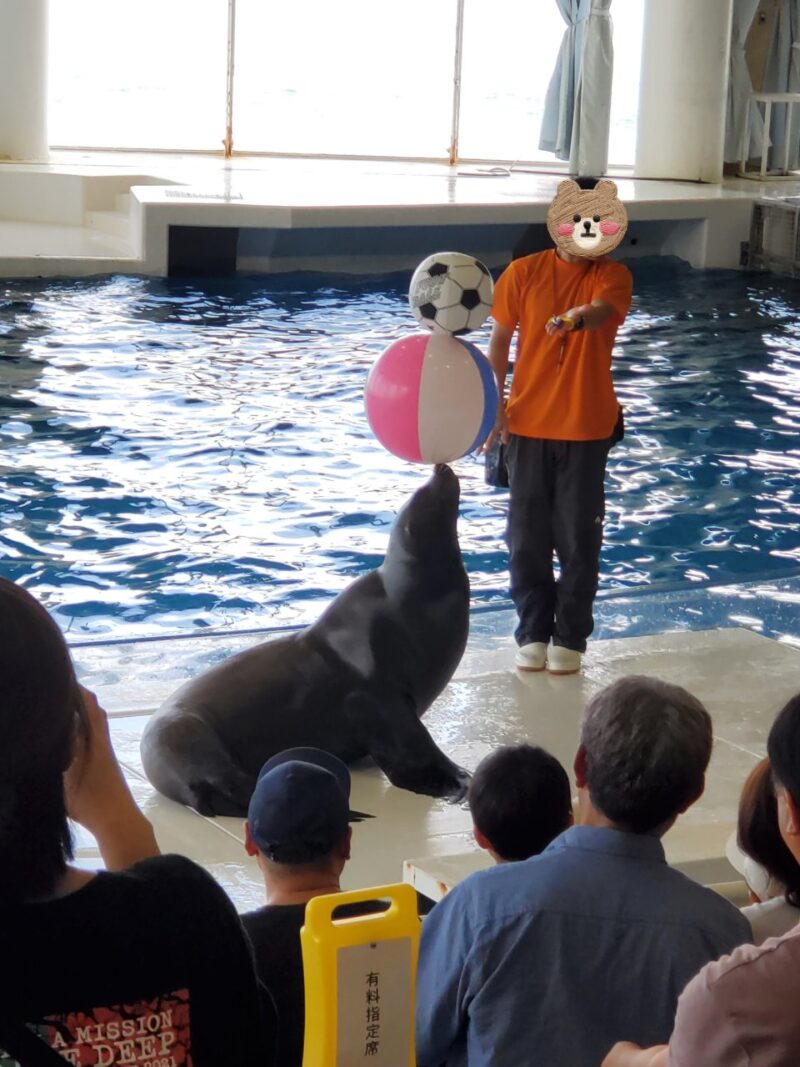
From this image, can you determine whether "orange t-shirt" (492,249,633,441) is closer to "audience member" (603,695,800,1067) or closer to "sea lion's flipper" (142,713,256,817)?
"sea lion's flipper" (142,713,256,817)

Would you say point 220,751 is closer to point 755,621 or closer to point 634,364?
point 755,621

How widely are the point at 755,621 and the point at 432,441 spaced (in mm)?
2078

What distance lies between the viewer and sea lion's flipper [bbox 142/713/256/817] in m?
3.68

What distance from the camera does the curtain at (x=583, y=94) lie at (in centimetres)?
1559

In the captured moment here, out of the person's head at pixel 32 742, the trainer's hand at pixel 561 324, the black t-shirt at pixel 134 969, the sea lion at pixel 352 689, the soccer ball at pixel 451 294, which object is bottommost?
the sea lion at pixel 352 689

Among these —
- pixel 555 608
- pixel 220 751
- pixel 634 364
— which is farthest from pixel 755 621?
pixel 634 364

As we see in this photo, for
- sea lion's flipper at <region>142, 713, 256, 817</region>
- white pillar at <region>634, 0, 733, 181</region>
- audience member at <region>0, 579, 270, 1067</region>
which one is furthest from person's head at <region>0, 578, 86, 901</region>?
white pillar at <region>634, 0, 733, 181</region>

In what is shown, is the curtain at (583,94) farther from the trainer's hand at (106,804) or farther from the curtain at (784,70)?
the trainer's hand at (106,804)

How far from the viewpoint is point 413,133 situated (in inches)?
1639

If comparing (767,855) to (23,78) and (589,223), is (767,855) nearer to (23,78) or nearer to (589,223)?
(589,223)

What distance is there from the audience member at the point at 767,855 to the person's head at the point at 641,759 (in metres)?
0.09

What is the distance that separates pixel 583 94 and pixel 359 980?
586 inches

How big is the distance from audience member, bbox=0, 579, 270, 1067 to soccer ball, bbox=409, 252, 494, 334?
276cm

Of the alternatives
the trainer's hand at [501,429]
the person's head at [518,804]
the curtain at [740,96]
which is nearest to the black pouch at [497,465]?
the trainer's hand at [501,429]
